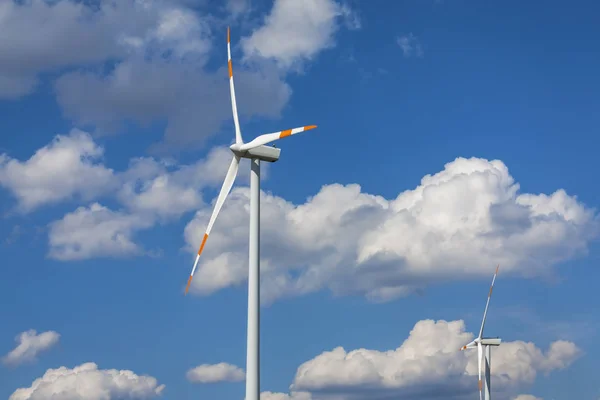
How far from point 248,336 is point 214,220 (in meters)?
13.6

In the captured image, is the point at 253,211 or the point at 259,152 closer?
the point at 253,211

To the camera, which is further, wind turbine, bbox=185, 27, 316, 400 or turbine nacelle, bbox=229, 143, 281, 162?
turbine nacelle, bbox=229, 143, 281, 162

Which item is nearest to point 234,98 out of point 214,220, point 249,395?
point 214,220

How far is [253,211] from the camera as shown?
77.4m

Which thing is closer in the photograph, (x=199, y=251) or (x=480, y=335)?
(x=199, y=251)

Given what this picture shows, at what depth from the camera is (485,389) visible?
465 feet

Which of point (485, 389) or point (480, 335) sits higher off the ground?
point (480, 335)

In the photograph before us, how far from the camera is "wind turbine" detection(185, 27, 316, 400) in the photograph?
239 ft

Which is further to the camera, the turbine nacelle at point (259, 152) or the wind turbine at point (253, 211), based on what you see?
the turbine nacelle at point (259, 152)

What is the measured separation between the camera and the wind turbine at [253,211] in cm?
7275

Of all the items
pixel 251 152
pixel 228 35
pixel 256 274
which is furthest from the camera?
pixel 228 35

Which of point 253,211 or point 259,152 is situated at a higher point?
point 259,152

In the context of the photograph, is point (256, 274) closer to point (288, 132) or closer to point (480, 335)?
point (288, 132)

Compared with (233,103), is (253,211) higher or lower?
lower
